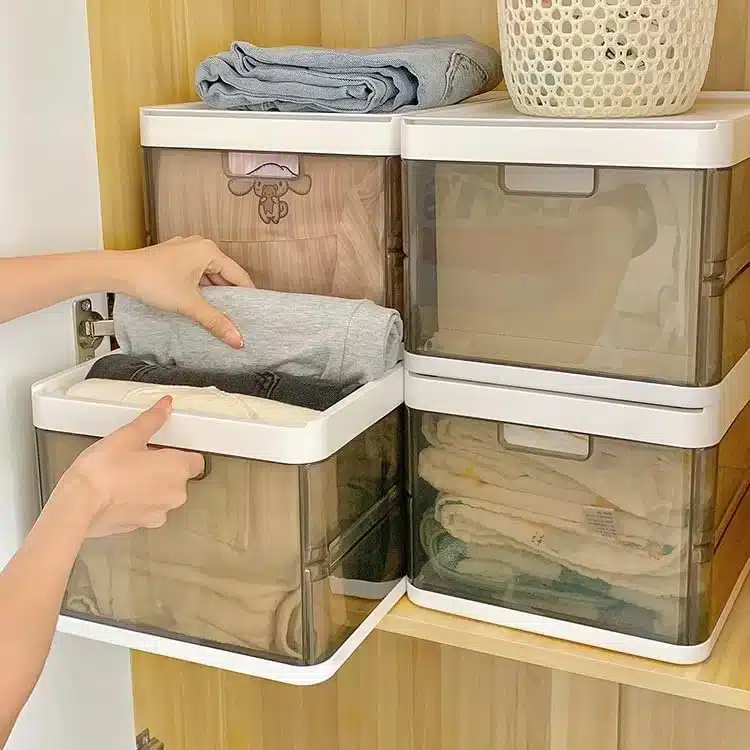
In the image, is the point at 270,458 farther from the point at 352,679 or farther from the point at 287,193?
the point at 352,679

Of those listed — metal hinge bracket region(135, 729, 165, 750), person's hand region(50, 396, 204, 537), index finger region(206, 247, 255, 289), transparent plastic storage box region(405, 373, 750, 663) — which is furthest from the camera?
metal hinge bracket region(135, 729, 165, 750)

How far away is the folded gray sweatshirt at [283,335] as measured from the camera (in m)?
0.99

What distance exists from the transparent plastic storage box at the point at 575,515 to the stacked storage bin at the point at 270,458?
5 cm

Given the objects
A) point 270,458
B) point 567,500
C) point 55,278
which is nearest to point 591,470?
point 567,500

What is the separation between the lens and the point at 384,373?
3.36 ft

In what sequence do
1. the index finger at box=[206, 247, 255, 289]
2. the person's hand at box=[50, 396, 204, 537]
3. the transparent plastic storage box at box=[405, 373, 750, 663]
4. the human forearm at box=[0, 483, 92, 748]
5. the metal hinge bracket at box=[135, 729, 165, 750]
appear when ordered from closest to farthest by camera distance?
the human forearm at box=[0, 483, 92, 748] → the person's hand at box=[50, 396, 204, 537] → the transparent plastic storage box at box=[405, 373, 750, 663] → the index finger at box=[206, 247, 255, 289] → the metal hinge bracket at box=[135, 729, 165, 750]

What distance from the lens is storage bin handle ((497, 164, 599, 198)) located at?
0.94 m

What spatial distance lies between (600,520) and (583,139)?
1.16 feet

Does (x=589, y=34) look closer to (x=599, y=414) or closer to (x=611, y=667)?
(x=599, y=414)

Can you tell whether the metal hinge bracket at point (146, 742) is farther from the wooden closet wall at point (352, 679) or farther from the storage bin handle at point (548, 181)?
the storage bin handle at point (548, 181)

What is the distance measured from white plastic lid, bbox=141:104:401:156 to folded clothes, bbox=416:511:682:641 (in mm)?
382

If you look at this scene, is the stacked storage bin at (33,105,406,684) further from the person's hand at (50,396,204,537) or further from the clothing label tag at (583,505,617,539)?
the clothing label tag at (583,505,617,539)

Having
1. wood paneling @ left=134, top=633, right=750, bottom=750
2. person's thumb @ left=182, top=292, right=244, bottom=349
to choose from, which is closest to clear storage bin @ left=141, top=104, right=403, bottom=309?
person's thumb @ left=182, top=292, right=244, bottom=349

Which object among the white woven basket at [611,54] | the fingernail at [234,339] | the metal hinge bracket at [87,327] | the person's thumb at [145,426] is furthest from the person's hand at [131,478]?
the white woven basket at [611,54]
